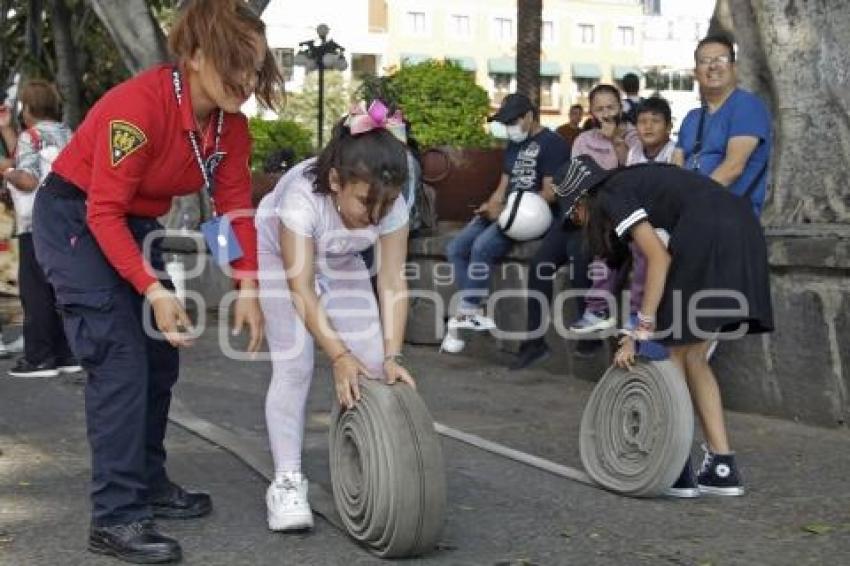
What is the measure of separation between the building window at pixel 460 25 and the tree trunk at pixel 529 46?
202 feet

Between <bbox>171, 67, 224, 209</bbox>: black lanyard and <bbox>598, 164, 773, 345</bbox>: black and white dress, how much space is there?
163cm

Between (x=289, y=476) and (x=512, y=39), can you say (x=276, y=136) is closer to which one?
(x=289, y=476)

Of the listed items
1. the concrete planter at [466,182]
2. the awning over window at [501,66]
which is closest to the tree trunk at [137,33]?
the concrete planter at [466,182]

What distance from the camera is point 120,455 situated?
4680mm

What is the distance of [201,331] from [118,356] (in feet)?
23.6

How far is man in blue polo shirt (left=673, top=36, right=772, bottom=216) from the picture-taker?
23.3ft

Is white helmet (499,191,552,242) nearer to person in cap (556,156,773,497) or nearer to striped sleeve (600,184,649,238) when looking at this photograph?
person in cap (556,156,773,497)

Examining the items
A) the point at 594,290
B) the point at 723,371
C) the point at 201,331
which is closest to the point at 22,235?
the point at 201,331

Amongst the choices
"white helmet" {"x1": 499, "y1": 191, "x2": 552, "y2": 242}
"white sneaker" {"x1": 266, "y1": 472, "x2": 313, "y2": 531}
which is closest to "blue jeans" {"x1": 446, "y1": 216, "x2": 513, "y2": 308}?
"white helmet" {"x1": 499, "y1": 191, "x2": 552, "y2": 242}

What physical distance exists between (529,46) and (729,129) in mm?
11086

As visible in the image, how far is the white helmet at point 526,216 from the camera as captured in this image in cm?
955

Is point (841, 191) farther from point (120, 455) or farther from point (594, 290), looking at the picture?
point (120, 455)

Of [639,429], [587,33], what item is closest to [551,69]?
[587,33]

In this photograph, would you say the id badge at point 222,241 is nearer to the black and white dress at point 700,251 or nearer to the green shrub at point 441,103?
the black and white dress at point 700,251
